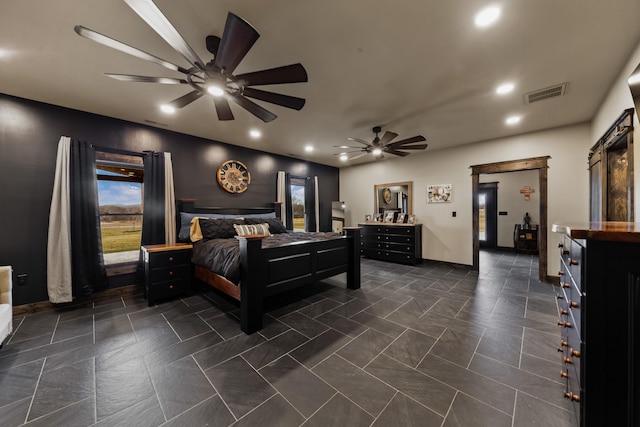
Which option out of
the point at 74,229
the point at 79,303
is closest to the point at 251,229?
the point at 74,229

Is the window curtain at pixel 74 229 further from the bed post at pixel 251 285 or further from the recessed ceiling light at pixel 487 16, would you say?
the recessed ceiling light at pixel 487 16

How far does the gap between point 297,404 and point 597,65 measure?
3.88 meters

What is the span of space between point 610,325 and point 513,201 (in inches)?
300

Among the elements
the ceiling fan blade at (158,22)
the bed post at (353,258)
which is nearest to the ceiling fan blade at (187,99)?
the ceiling fan blade at (158,22)

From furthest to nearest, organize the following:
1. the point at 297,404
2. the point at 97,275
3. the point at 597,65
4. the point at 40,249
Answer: the point at 97,275, the point at 40,249, the point at 597,65, the point at 297,404

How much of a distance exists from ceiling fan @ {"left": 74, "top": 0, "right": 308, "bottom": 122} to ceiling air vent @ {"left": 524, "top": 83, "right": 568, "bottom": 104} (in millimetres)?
2807

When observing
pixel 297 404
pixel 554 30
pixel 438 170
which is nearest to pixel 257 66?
pixel 554 30

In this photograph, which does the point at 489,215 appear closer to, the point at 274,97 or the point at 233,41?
the point at 274,97

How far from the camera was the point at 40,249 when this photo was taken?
9.68 feet

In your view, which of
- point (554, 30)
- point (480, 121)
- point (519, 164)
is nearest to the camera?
point (554, 30)

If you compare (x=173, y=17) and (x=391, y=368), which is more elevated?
(x=173, y=17)

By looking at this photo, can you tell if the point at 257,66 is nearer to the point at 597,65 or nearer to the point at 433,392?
the point at 433,392

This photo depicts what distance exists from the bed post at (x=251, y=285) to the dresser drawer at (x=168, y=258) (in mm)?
1436

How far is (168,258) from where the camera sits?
320cm
